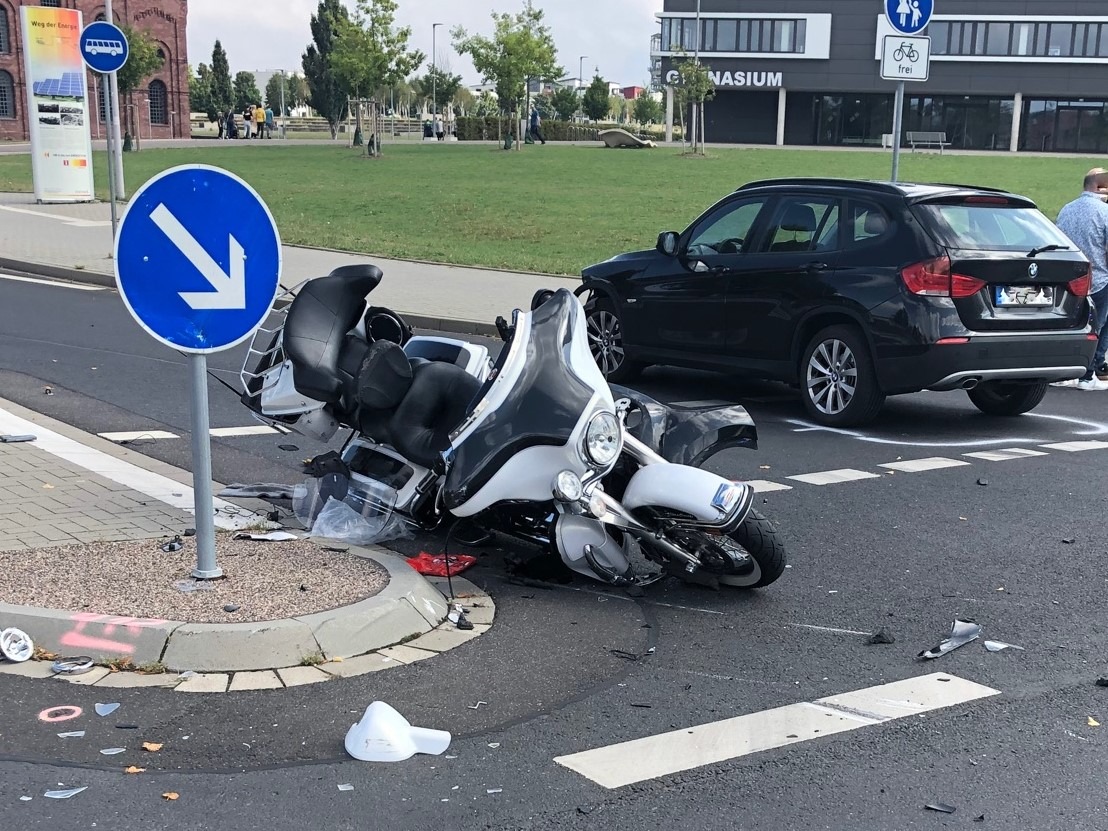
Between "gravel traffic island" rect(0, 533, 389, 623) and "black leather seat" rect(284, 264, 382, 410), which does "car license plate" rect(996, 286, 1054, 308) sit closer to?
"black leather seat" rect(284, 264, 382, 410)

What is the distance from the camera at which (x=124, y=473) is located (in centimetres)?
731

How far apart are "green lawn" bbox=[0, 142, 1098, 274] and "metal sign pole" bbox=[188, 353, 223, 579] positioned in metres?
13.1

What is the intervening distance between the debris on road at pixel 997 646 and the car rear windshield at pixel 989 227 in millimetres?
4692

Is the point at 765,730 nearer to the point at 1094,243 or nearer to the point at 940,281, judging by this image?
the point at 940,281

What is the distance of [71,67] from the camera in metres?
27.0

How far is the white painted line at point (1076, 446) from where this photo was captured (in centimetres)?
892

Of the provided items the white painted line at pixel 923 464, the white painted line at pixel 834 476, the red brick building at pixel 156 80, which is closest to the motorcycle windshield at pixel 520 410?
the white painted line at pixel 834 476

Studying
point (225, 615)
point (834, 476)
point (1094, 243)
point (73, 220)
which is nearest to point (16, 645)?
point (225, 615)

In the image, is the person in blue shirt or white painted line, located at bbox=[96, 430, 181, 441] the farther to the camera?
the person in blue shirt

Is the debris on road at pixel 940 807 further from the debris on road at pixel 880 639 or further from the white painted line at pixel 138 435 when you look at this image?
the white painted line at pixel 138 435

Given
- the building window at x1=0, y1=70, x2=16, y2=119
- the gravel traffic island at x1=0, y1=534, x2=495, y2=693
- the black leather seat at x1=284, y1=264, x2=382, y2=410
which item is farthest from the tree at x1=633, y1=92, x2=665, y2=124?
the gravel traffic island at x1=0, y1=534, x2=495, y2=693

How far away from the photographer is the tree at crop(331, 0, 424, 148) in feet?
179

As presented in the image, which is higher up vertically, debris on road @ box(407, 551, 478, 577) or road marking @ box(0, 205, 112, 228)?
road marking @ box(0, 205, 112, 228)

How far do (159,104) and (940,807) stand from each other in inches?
3418
